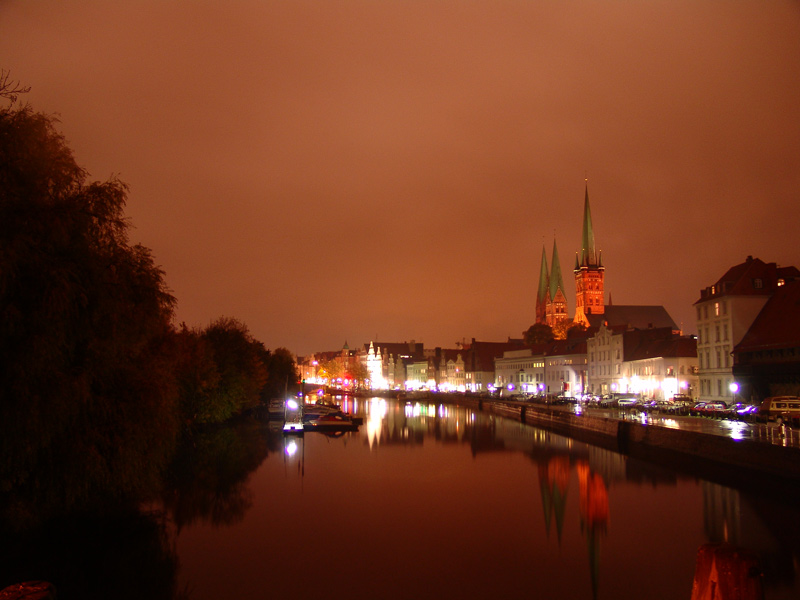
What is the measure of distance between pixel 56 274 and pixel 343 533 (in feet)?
41.9

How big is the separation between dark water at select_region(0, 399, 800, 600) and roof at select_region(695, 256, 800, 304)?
23.1 meters

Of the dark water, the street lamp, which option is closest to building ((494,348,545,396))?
the street lamp

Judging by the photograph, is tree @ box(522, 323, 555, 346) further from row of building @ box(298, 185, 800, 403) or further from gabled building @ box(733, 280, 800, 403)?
gabled building @ box(733, 280, 800, 403)

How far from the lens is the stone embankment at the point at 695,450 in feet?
77.5

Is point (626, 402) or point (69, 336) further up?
point (69, 336)

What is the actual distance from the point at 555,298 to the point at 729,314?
403 feet

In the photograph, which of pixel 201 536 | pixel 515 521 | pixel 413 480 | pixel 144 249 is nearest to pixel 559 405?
pixel 413 480

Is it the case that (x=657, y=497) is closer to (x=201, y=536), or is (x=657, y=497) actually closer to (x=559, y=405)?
(x=201, y=536)

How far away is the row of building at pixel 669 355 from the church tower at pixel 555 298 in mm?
24832

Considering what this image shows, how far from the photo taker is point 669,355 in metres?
63.9

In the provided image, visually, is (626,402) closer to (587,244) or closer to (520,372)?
(520,372)

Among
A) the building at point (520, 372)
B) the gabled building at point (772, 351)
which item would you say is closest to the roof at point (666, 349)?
the gabled building at point (772, 351)

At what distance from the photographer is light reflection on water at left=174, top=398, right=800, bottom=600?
16.8m

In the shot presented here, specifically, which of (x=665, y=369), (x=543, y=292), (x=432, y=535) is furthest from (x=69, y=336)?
(x=543, y=292)
